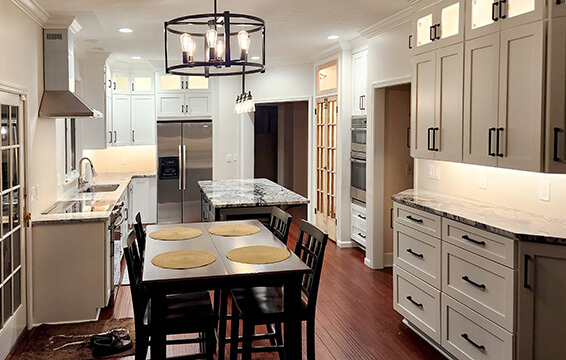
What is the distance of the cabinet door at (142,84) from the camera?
335 inches

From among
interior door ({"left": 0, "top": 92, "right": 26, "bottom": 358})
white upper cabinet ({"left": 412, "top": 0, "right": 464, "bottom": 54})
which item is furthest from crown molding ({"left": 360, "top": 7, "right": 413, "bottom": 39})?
interior door ({"left": 0, "top": 92, "right": 26, "bottom": 358})

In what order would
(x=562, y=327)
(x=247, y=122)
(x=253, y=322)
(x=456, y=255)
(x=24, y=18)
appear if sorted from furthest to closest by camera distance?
(x=247, y=122), (x=24, y=18), (x=456, y=255), (x=253, y=322), (x=562, y=327)

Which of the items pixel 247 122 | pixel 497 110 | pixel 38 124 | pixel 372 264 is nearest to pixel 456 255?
pixel 497 110

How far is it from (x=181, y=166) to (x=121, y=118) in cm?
122

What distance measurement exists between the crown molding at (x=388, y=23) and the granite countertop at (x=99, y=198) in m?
3.14

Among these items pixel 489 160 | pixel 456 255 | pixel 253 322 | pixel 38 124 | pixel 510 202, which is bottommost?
pixel 253 322

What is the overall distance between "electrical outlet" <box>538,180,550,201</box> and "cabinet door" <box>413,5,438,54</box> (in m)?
1.26

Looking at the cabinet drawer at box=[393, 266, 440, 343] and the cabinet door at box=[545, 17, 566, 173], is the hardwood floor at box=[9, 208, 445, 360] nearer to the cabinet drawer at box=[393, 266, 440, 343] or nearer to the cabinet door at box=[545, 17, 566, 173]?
the cabinet drawer at box=[393, 266, 440, 343]

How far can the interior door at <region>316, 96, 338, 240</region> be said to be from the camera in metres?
7.02

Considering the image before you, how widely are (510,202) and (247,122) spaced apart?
5.62 metres

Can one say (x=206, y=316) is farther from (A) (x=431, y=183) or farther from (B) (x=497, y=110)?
(A) (x=431, y=183)

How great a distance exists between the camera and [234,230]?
3783mm

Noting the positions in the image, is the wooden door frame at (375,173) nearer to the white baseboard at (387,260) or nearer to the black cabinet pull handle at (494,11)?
the white baseboard at (387,260)

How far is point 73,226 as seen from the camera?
423cm
